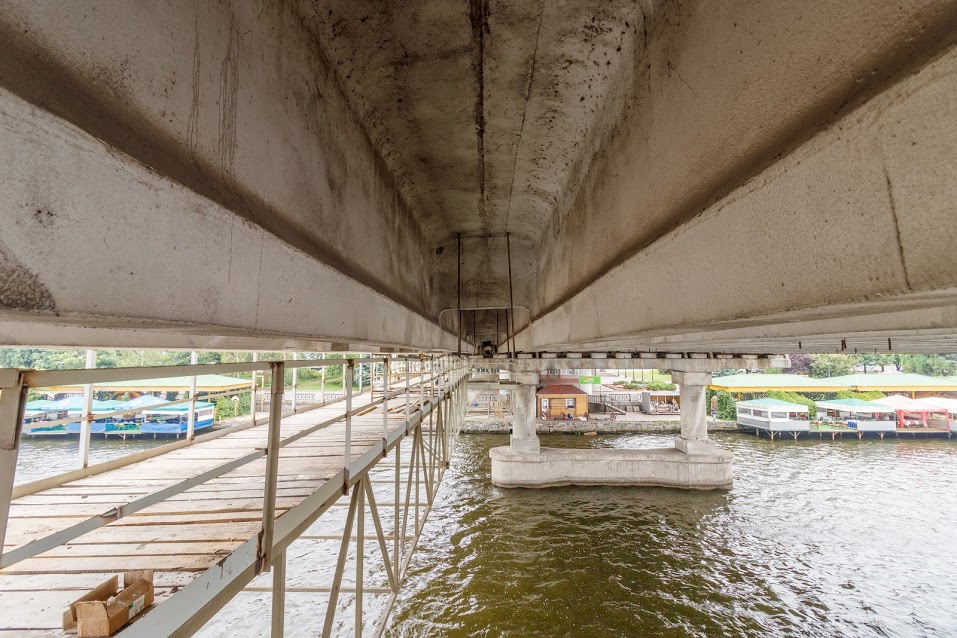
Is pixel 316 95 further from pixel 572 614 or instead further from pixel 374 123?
pixel 572 614

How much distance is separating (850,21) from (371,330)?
3726 mm

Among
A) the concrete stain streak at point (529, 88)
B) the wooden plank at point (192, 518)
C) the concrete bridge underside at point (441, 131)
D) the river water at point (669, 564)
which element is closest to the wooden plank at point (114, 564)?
the wooden plank at point (192, 518)

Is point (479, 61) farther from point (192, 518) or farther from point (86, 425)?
point (86, 425)

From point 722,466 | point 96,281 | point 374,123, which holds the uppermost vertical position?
point 374,123

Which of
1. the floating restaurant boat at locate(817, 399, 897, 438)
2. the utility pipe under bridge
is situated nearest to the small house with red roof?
the floating restaurant boat at locate(817, 399, 897, 438)

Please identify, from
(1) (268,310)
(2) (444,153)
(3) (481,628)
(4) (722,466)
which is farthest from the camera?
(4) (722,466)

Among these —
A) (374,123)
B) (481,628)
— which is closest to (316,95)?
(374,123)

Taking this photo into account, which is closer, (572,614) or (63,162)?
(63,162)

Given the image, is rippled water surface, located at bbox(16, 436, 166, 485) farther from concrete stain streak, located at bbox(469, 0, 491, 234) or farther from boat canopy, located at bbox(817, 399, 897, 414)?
boat canopy, located at bbox(817, 399, 897, 414)

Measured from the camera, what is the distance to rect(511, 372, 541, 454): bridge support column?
70.3ft

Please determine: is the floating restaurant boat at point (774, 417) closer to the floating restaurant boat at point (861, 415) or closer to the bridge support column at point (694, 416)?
the floating restaurant boat at point (861, 415)

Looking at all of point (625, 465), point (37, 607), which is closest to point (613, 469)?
point (625, 465)

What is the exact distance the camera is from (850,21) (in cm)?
135

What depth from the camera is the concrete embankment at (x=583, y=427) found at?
111 ft
